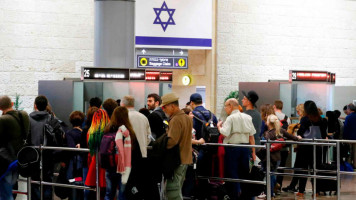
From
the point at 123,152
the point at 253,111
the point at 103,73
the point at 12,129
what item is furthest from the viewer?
the point at 103,73

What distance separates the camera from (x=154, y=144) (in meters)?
9.30

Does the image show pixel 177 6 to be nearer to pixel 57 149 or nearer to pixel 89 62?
pixel 89 62

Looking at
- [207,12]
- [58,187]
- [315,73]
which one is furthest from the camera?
[207,12]

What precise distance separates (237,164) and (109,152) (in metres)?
2.50

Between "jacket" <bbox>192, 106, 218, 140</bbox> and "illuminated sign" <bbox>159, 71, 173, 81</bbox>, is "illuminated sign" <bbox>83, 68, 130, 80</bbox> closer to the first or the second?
"illuminated sign" <bbox>159, 71, 173, 81</bbox>

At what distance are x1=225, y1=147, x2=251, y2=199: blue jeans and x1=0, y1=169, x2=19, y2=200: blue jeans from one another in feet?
10.9

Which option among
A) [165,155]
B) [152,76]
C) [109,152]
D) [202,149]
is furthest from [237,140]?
[152,76]

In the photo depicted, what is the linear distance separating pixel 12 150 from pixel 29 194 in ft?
3.36

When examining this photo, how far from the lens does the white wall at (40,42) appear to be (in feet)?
64.3

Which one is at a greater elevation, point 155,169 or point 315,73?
point 315,73

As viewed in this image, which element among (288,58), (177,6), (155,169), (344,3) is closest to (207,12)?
(177,6)

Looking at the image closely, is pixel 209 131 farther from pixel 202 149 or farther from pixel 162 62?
pixel 162 62

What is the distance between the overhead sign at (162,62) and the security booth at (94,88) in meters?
5.48

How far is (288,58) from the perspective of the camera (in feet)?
77.8
